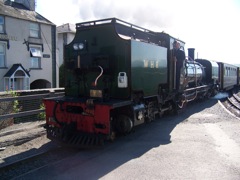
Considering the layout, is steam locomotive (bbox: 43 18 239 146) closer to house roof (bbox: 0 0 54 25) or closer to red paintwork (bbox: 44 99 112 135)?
red paintwork (bbox: 44 99 112 135)

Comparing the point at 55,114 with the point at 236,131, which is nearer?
the point at 55,114

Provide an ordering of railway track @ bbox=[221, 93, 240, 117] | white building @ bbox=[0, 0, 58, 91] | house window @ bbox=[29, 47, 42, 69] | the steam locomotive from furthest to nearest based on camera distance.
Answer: house window @ bbox=[29, 47, 42, 69]
white building @ bbox=[0, 0, 58, 91]
railway track @ bbox=[221, 93, 240, 117]
the steam locomotive

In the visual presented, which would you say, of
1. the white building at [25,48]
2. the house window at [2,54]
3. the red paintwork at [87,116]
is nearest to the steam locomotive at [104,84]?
the red paintwork at [87,116]

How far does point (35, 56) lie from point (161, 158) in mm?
18771

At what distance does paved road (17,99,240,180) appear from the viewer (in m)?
4.54

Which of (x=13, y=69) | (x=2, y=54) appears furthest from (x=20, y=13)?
(x=13, y=69)

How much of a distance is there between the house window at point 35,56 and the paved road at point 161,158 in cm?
1625

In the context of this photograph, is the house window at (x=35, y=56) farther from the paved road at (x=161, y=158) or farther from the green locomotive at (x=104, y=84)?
the paved road at (x=161, y=158)

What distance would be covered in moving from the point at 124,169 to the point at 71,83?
3.24 meters

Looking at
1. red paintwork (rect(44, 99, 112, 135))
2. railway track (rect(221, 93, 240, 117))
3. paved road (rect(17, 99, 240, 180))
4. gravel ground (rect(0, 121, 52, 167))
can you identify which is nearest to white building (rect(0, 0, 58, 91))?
gravel ground (rect(0, 121, 52, 167))

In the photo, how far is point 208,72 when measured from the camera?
16.6 m

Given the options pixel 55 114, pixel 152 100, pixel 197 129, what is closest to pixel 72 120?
pixel 55 114

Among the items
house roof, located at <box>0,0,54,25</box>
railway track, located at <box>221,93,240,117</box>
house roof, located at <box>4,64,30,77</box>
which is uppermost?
house roof, located at <box>0,0,54,25</box>

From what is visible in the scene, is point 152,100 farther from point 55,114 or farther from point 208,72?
point 208,72
